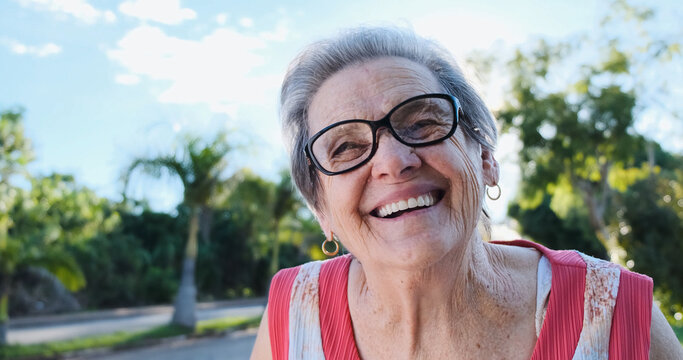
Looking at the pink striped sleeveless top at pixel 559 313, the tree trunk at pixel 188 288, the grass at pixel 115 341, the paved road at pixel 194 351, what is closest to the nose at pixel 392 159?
the pink striped sleeveless top at pixel 559 313

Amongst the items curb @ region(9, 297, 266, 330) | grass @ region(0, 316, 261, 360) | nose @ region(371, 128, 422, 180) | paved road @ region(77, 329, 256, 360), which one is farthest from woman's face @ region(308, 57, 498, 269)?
curb @ region(9, 297, 266, 330)

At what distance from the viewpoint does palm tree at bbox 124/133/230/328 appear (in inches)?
489

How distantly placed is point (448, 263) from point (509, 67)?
1745cm

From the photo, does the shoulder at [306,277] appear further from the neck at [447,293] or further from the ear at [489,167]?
the ear at [489,167]

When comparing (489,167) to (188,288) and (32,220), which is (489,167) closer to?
(32,220)

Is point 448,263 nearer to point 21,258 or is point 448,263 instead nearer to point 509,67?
point 21,258

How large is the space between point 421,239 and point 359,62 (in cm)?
57

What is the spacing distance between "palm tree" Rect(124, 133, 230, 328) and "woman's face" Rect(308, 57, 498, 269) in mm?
11483

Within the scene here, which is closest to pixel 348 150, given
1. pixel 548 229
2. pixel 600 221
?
pixel 600 221

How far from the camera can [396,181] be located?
1384 mm

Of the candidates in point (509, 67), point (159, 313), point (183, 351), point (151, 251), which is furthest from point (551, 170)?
point (151, 251)

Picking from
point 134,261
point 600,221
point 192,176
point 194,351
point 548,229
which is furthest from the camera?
point 548,229

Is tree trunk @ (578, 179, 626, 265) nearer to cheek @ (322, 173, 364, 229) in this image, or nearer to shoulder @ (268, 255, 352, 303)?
shoulder @ (268, 255, 352, 303)

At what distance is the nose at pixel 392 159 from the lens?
1369mm
